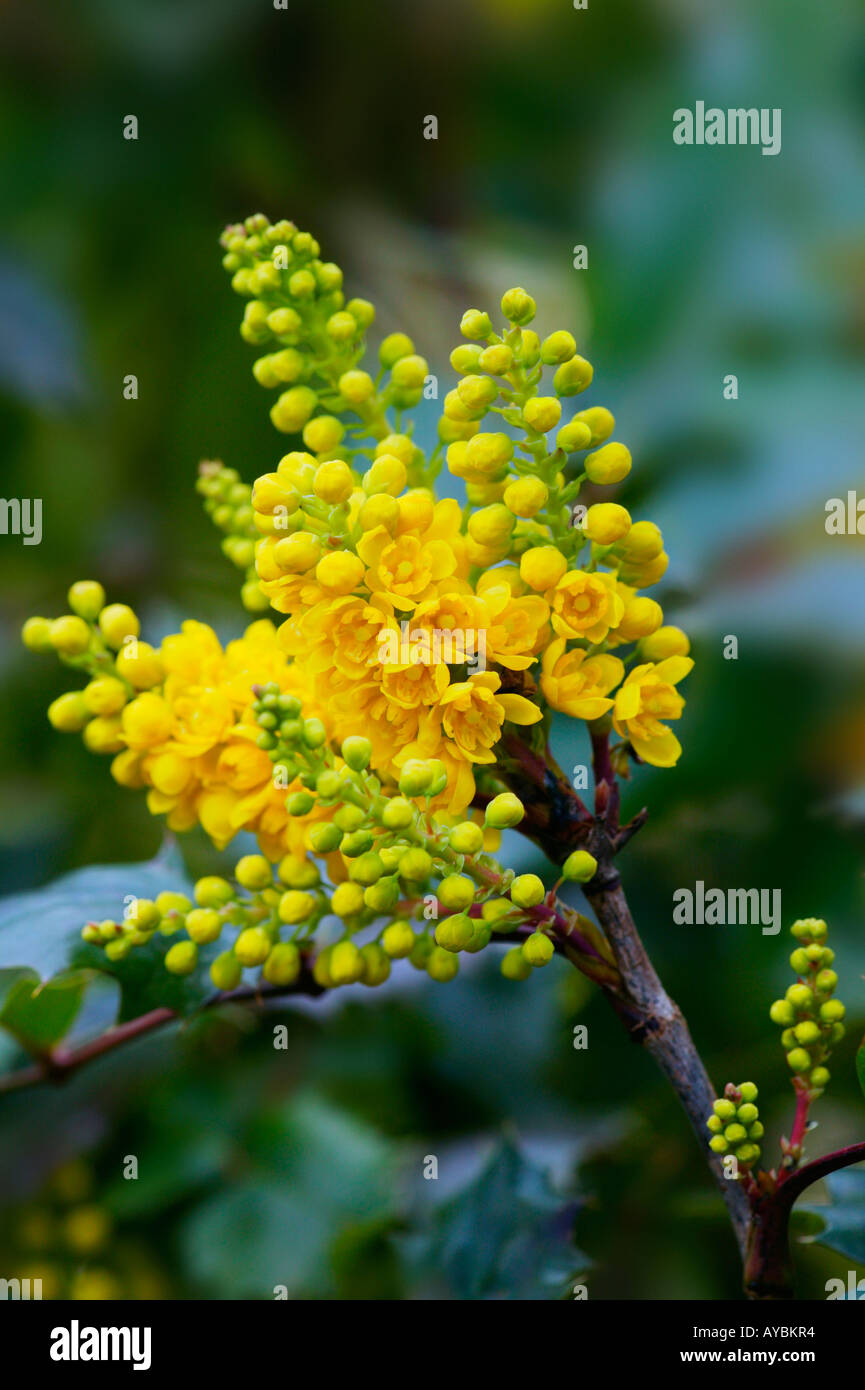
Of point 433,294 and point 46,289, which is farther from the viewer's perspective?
point 433,294

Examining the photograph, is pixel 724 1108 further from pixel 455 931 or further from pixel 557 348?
pixel 557 348

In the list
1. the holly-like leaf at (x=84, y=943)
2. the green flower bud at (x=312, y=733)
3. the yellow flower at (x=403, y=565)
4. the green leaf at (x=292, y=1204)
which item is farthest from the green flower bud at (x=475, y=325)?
the green leaf at (x=292, y=1204)

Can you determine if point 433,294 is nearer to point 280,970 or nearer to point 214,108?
point 214,108

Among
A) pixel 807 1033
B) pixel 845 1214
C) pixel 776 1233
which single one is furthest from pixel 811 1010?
pixel 845 1214

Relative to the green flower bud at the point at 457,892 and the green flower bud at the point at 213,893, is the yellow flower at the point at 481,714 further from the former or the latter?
the green flower bud at the point at 213,893

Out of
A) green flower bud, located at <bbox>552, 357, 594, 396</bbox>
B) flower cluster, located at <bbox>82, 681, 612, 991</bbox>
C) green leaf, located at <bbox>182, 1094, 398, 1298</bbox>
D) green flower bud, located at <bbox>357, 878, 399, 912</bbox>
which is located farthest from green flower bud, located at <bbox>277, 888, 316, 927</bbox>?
green leaf, located at <bbox>182, 1094, 398, 1298</bbox>

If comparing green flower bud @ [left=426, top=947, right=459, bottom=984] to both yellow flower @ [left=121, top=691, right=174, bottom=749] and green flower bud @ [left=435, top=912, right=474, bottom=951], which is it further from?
yellow flower @ [left=121, top=691, right=174, bottom=749]

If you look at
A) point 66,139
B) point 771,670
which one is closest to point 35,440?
point 66,139

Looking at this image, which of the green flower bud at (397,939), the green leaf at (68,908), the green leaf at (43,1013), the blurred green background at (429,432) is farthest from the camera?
the blurred green background at (429,432)
